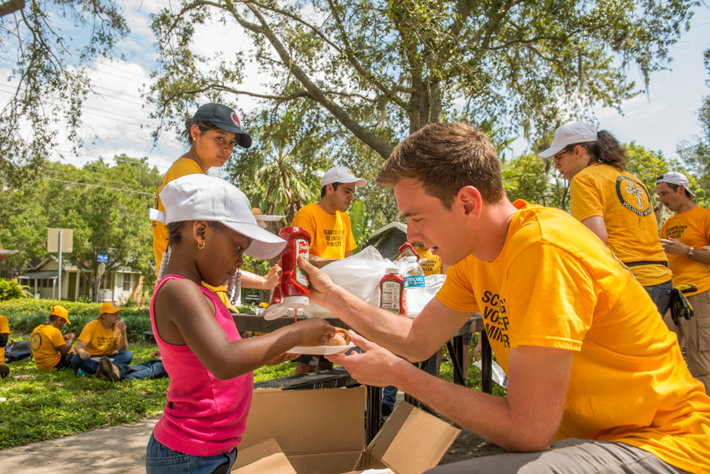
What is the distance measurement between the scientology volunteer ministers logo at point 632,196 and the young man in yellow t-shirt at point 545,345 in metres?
2.26

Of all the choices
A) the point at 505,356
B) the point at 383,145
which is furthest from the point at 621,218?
the point at 383,145

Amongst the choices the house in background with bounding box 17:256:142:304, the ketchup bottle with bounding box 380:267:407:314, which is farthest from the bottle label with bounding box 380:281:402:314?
the house in background with bounding box 17:256:142:304

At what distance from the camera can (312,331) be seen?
1844 millimetres

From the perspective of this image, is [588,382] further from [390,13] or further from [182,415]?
[390,13]

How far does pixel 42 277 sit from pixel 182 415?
220ft

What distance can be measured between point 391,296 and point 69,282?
64964 mm

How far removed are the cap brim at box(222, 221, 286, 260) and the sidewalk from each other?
102 inches

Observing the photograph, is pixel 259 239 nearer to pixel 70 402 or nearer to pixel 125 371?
pixel 70 402

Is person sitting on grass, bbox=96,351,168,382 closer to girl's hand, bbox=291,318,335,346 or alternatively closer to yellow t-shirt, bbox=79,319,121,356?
yellow t-shirt, bbox=79,319,121,356

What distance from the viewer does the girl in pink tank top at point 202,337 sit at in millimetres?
1576

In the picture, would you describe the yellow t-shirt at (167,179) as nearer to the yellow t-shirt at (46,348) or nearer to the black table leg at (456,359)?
the black table leg at (456,359)

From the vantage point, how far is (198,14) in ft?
39.3

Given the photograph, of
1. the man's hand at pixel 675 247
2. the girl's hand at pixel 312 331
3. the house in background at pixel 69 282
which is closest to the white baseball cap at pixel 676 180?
the man's hand at pixel 675 247

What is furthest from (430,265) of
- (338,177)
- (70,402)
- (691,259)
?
(70,402)
